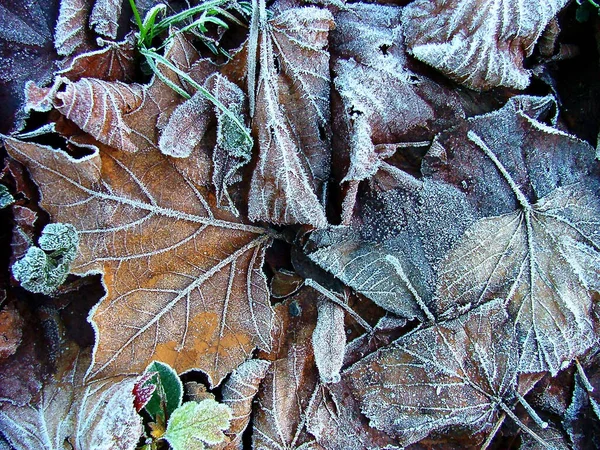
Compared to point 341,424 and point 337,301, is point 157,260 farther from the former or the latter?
point 341,424

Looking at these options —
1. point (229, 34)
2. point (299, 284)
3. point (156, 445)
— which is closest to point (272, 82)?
point (229, 34)

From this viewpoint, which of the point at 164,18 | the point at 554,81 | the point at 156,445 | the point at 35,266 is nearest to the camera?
the point at 35,266

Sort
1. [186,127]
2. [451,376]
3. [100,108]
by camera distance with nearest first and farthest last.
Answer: [100,108]
[186,127]
[451,376]

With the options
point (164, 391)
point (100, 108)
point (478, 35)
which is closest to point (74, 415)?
point (164, 391)

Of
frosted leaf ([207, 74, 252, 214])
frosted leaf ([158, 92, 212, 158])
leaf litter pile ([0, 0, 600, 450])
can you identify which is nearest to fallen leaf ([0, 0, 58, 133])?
leaf litter pile ([0, 0, 600, 450])

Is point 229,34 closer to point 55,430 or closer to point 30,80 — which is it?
point 30,80
